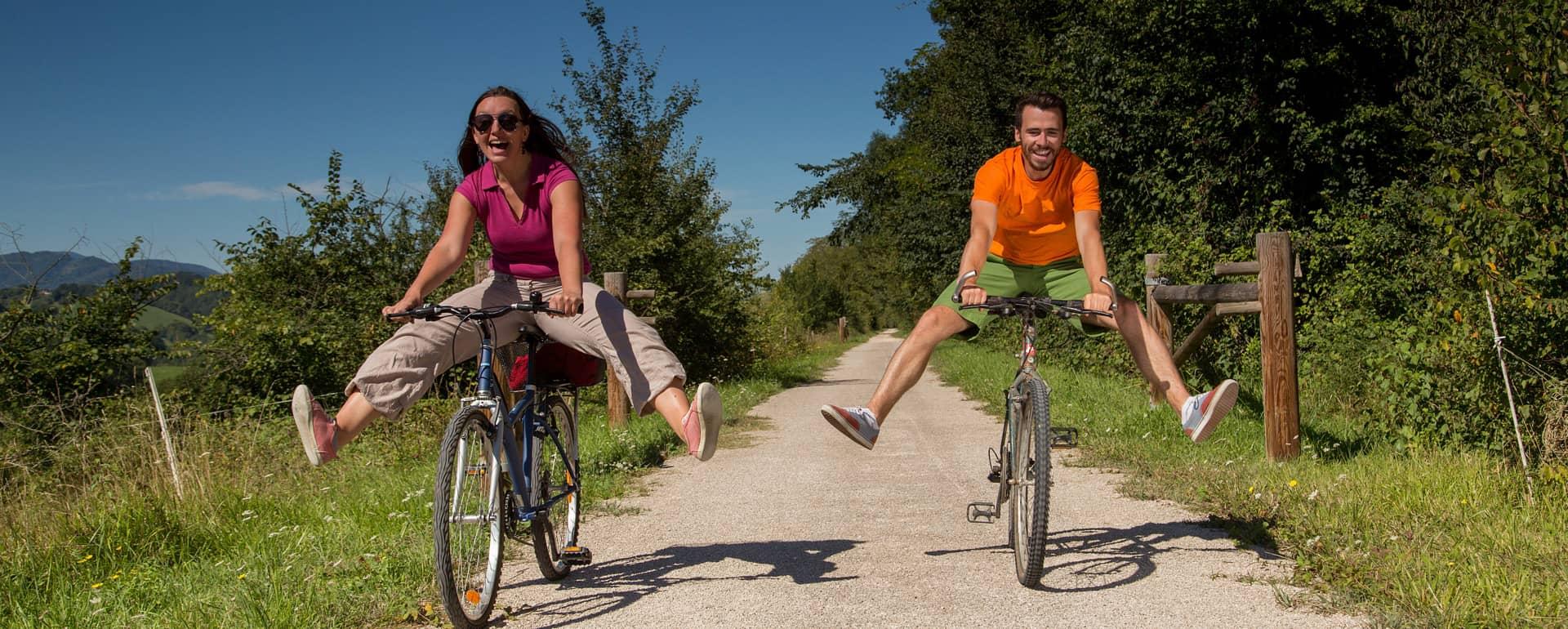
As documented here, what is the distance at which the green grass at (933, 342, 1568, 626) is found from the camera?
11.0 feet

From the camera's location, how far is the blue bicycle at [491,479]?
3.45 metres

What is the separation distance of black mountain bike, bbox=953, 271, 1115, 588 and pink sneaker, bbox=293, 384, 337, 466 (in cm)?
239

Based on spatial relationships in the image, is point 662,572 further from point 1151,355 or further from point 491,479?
point 1151,355

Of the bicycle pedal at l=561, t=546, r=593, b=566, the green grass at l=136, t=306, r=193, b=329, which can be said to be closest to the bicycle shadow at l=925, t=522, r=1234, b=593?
the bicycle pedal at l=561, t=546, r=593, b=566

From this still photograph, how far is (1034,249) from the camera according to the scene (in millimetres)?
4695

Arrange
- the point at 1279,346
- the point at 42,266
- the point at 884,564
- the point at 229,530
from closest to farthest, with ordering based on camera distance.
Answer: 1. the point at 884,564
2. the point at 229,530
3. the point at 1279,346
4. the point at 42,266

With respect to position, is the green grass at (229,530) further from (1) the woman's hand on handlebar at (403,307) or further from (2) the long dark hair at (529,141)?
(2) the long dark hair at (529,141)

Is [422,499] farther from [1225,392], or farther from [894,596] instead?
[1225,392]

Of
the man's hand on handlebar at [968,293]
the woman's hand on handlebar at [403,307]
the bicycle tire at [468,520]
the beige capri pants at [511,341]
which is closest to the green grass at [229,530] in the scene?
the bicycle tire at [468,520]

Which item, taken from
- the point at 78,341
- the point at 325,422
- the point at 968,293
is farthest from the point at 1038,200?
the point at 78,341

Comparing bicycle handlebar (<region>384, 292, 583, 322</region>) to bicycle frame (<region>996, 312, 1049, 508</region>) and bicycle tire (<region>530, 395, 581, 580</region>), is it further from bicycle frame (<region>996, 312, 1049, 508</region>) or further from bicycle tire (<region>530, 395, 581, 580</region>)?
bicycle frame (<region>996, 312, 1049, 508</region>)

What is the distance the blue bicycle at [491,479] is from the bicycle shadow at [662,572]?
153mm

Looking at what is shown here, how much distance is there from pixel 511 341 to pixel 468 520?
787mm

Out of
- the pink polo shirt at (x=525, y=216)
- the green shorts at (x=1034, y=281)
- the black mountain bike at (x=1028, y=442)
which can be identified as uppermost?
the pink polo shirt at (x=525, y=216)
